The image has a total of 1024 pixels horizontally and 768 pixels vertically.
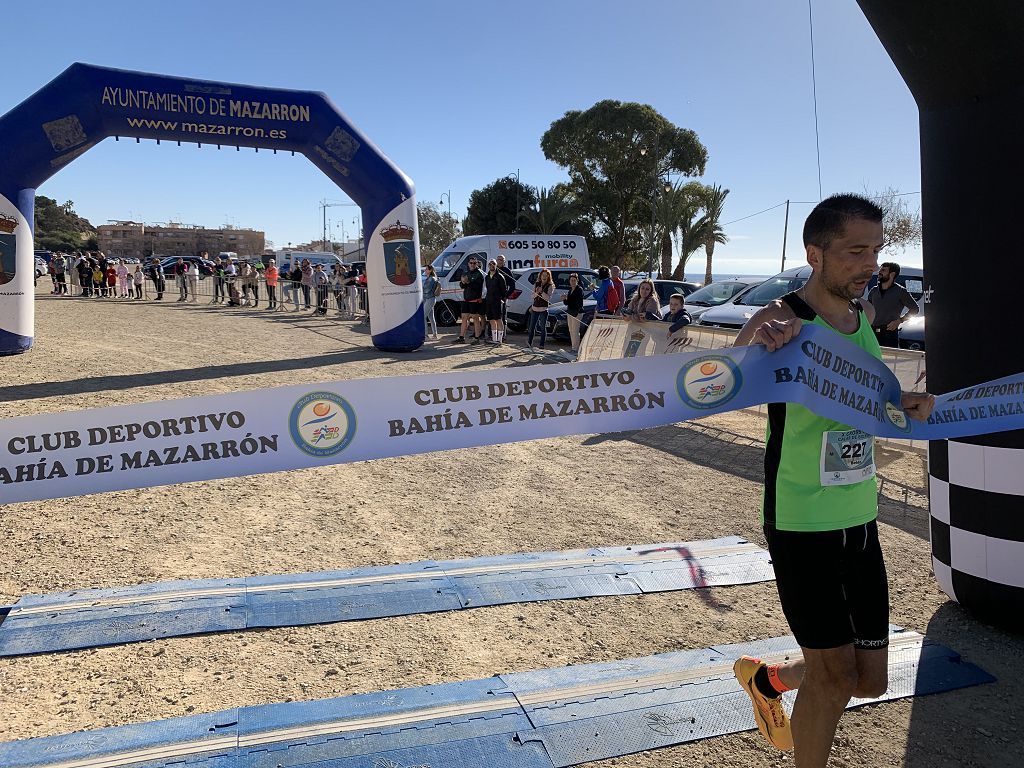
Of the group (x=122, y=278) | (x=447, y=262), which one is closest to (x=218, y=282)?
(x=122, y=278)

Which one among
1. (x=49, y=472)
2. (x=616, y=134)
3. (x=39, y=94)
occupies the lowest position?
(x=49, y=472)

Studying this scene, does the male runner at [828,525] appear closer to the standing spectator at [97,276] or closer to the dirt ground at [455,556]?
the dirt ground at [455,556]

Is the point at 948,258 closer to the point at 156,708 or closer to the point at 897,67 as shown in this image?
the point at 897,67

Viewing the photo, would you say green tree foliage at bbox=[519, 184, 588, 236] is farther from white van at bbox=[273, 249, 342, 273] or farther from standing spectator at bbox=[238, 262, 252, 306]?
standing spectator at bbox=[238, 262, 252, 306]

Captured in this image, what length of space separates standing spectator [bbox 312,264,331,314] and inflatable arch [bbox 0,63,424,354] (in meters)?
10.5

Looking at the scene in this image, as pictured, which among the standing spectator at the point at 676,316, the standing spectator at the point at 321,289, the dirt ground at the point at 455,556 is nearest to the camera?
the dirt ground at the point at 455,556

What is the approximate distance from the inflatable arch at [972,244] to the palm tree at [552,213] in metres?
41.7

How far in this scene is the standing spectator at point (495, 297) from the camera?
49.9 feet

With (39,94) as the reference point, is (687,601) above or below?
below

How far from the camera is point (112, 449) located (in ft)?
8.57

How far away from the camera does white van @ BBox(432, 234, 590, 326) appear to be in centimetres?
1956

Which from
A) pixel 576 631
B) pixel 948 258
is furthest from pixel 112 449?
pixel 948 258

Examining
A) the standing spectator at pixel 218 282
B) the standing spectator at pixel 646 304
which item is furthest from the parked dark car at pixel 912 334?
the standing spectator at pixel 218 282

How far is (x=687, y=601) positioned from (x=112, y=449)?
3.06 metres
